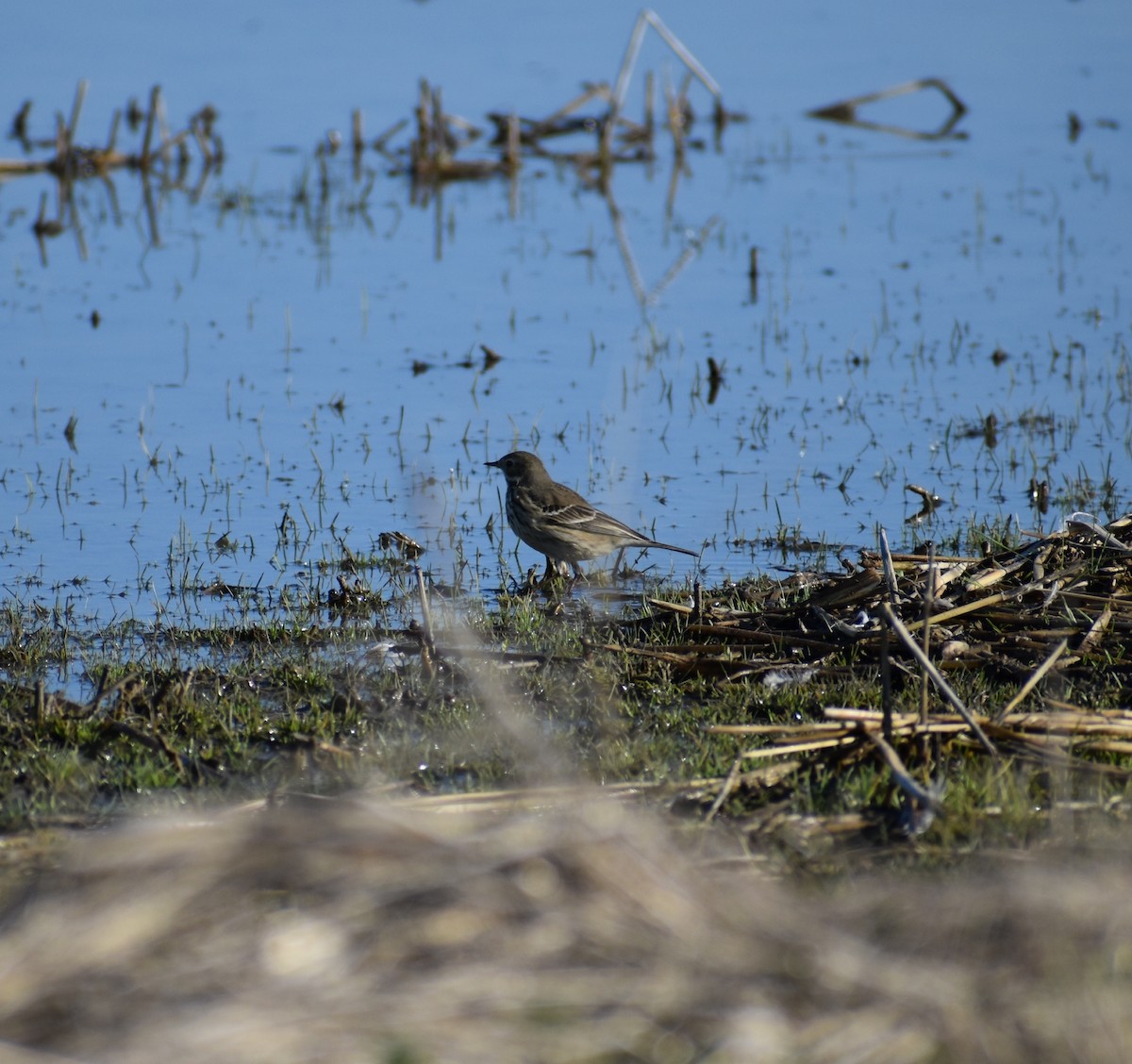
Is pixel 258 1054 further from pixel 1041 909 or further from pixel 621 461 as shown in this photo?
pixel 621 461

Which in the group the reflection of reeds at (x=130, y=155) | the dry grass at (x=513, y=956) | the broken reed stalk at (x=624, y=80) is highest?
the broken reed stalk at (x=624, y=80)

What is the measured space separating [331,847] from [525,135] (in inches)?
773

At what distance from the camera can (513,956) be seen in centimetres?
351

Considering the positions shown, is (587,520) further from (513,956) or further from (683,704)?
(513,956)

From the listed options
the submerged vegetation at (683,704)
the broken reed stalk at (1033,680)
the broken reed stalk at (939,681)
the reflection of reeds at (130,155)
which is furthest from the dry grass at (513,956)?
the reflection of reeds at (130,155)

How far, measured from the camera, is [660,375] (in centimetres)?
1374

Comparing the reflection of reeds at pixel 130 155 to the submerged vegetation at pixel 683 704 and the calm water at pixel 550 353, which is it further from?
the submerged vegetation at pixel 683 704

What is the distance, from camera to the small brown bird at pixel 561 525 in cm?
933

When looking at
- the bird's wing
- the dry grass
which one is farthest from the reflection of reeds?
the dry grass

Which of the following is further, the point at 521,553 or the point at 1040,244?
the point at 1040,244

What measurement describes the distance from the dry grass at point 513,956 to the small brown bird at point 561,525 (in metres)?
5.56

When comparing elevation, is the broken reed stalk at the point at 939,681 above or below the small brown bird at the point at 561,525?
below

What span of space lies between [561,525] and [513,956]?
5868mm

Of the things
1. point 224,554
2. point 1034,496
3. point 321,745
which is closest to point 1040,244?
point 1034,496
